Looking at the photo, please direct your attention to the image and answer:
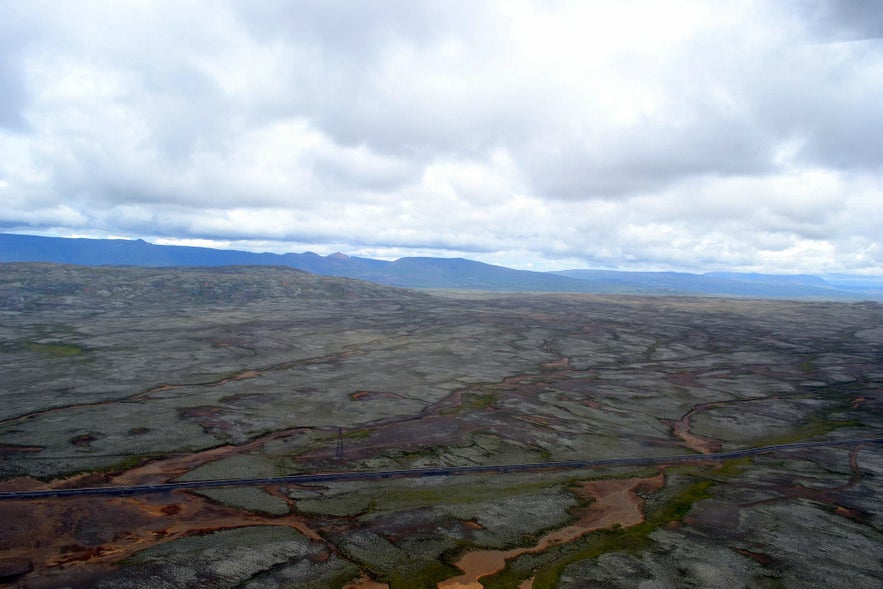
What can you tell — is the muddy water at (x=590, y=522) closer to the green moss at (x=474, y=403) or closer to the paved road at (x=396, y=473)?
the paved road at (x=396, y=473)

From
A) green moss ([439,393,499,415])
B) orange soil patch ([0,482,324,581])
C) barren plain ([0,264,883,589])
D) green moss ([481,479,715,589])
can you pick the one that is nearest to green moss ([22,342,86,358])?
barren plain ([0,264,883,589])

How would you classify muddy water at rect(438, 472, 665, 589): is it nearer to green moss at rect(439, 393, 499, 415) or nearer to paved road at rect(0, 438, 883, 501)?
paved road at rect(0, 438, 883, 501)

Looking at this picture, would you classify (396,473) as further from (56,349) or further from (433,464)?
(56,349)

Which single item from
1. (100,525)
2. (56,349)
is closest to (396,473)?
(100,525)

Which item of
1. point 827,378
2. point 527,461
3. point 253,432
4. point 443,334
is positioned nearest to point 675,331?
point 827,378

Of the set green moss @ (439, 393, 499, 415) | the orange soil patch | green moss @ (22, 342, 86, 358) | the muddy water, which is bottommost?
green moss @ (22, 342, 86, 358)

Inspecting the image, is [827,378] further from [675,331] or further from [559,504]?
[559,504]
